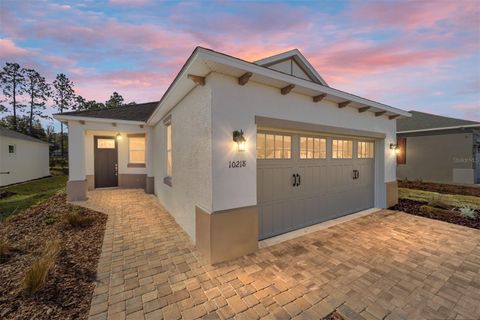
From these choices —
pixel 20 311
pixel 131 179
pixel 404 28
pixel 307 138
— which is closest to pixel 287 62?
pixel 307 138

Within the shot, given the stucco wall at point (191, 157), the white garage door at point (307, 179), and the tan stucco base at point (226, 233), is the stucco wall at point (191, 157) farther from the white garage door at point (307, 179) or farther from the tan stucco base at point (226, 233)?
the white garage door at point (307, 179)

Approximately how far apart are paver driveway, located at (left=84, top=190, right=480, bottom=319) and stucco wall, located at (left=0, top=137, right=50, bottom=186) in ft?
40.4

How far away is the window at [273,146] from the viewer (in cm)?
407

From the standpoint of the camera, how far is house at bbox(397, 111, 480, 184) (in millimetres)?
11180

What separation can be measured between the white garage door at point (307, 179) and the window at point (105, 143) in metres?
9.47

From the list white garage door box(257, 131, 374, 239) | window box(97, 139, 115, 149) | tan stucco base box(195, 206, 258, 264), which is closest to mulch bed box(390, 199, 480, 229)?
white garage door box(257, 131, 374, 239)

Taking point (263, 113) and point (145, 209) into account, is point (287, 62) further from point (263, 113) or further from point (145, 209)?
point (145, 209)

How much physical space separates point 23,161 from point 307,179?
17.9 metres

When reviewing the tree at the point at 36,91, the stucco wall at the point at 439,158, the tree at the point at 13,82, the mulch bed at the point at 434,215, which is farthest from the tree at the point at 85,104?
the stucco wall at the point at 439,158

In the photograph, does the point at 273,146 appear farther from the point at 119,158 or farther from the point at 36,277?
the point at 119,158

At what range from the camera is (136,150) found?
32.8ft

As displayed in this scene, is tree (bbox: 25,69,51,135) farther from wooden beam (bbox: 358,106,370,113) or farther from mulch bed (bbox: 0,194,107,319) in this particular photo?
wooden beam (bbox: 358,106,370,113)

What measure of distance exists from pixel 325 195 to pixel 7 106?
33.5 m

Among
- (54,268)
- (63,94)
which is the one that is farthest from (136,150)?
(63,94)
